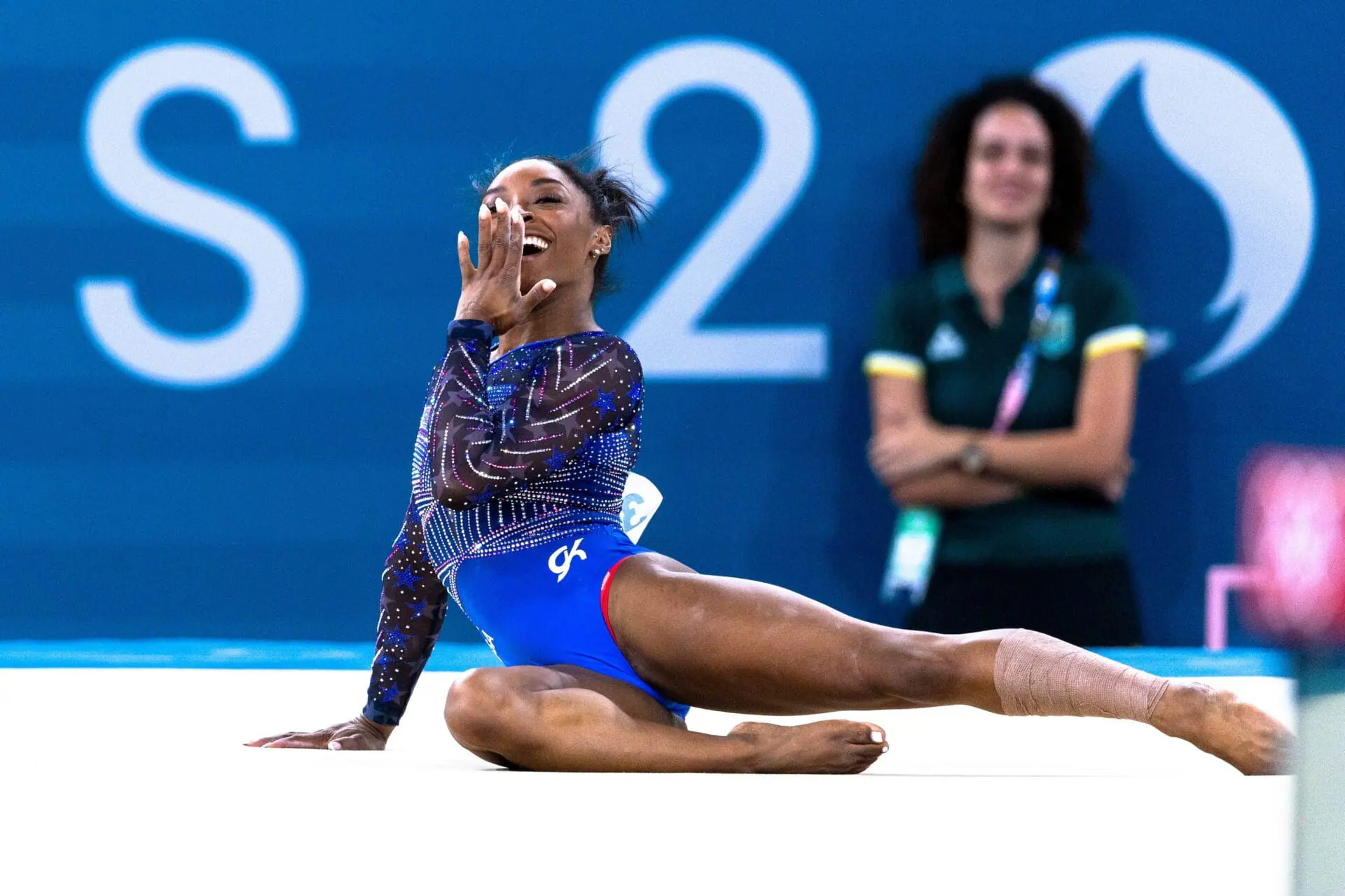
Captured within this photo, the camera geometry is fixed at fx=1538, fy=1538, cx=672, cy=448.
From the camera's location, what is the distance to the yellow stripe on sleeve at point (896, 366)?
136 inches

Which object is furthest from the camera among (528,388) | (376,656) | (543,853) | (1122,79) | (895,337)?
(1122,79)

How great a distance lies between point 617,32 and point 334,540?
1470 millimetres

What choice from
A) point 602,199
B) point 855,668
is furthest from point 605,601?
point 602,199

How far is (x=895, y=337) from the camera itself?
3.46 m

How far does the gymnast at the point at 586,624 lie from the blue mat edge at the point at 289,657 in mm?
1097

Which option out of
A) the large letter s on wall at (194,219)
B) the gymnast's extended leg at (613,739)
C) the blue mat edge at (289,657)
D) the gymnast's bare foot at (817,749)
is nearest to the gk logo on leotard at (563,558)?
the gymnast's extended leg at (613,739)

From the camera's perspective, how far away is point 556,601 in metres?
2.00

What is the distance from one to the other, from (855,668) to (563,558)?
417mm

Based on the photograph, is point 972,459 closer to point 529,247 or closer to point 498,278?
point 529,247

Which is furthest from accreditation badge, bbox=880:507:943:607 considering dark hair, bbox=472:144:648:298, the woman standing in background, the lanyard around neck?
dark hair, bbox=472:144:648:298

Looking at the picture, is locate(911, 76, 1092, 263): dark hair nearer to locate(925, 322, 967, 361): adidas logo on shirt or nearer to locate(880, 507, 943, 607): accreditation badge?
locate(925, 322, 967, 361): adidas logo on shirt

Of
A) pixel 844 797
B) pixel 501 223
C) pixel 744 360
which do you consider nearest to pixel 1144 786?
pixel 844 797

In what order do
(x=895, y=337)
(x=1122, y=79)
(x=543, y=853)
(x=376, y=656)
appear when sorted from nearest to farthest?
(x=543, y=853)
(x=376, y=656)
(x=895, y=337)
(x=1122, y=79)

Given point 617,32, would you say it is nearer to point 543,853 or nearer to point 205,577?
point 205,577
